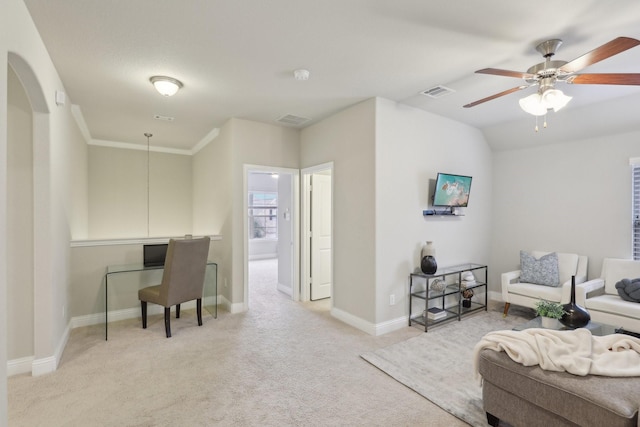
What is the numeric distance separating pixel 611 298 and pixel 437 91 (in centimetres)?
303

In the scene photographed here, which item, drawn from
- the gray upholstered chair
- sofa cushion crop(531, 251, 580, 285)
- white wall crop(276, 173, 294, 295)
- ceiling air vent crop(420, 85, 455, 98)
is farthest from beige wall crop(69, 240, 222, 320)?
sofa cushion crop(531, 251, 580, 285)

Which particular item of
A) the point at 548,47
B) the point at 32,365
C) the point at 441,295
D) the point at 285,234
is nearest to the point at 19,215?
the point at 32,365

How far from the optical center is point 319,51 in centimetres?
254

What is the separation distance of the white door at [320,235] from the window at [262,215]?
4.90m

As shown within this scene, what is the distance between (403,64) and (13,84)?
3.33m

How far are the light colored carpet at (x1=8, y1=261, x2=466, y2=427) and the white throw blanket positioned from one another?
64 cm

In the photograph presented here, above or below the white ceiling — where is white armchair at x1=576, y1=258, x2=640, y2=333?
below

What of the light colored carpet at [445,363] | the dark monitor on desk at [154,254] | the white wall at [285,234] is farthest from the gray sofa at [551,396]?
the dark monitor on desk at [154,254]

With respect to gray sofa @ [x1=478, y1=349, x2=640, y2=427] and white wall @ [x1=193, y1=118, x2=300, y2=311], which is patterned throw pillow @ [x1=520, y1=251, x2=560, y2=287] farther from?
white wall @ [x1=193, y1=118, x2=300, y2=311]

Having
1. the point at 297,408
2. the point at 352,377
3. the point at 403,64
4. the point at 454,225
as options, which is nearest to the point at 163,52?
the point at 403,64

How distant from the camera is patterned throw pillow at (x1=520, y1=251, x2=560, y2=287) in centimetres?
408

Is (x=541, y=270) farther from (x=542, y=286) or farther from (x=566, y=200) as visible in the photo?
(x=566, y=200)

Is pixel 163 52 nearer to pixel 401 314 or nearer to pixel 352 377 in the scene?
pixel 352 377

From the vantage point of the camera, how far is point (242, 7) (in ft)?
6.49
